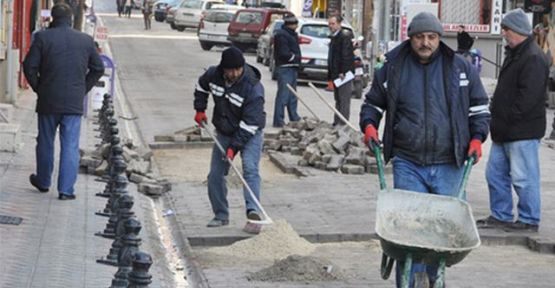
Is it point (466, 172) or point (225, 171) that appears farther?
point (225, 171)

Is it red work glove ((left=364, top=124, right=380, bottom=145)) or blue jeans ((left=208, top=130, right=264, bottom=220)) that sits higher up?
red work glove ((left=364, top=124, right=380, bottom=145))

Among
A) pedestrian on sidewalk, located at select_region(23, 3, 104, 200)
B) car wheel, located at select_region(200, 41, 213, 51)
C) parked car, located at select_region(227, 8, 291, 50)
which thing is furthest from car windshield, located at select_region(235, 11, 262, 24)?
pedestrian on sidewalk, located at select_region(23, 3, 104, 200)

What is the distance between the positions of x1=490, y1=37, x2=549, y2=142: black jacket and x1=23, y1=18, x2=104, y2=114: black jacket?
3.87 m

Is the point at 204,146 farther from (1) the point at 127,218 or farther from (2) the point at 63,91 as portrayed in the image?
(1) the point at 127,218

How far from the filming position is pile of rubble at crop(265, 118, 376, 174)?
17.3m

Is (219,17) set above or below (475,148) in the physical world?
below

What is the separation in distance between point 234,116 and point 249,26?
3804cm

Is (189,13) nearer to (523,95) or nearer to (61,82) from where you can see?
(61,82)

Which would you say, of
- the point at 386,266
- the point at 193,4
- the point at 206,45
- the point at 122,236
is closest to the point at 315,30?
the point at 206,45

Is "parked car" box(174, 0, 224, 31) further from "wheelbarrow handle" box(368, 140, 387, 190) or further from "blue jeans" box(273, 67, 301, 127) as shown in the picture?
"wheelbarrow handle" box(368, 140, 387, 190)

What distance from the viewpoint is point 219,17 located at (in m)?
53.5

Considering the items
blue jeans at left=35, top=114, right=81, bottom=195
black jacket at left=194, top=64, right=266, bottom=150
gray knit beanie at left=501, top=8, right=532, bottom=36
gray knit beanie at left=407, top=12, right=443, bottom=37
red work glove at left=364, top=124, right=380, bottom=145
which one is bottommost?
blue jeans at left=35, top=114, right=81, bottom=195

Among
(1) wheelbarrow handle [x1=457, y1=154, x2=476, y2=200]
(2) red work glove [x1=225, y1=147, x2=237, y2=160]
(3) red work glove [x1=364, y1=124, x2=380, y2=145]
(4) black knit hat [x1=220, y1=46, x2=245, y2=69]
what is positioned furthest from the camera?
(2) red work glove [x1=225, y1=147, x2=237, y2=160]

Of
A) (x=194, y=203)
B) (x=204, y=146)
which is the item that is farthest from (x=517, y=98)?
(x=204, y=146)
